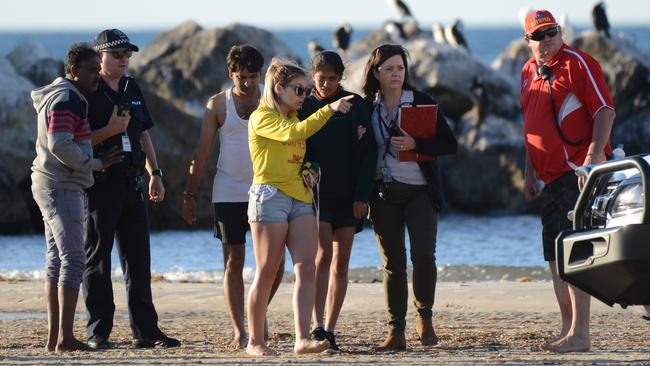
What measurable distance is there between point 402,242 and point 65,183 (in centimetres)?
187

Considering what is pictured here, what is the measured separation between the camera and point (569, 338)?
759 cm

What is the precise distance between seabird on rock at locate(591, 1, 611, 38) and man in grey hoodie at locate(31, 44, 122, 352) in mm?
25936

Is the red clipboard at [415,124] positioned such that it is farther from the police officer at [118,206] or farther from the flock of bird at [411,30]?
the flock of bird at [411,30]

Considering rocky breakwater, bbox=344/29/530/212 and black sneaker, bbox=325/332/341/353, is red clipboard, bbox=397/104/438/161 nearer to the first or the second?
black sneaker, bbox=325/332/341/353

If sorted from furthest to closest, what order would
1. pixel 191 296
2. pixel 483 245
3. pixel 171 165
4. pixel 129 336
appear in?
pixel 171 165 → pixel 483 245 → pixel 191 296 → pixel 129 336

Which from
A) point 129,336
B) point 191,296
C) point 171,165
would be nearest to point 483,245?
point 171,165

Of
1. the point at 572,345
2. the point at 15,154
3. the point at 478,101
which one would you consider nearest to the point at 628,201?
the point at 572,345

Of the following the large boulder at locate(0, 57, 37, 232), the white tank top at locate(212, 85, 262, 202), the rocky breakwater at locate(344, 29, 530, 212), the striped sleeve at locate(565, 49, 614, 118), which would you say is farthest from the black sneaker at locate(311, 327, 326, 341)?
the rocky breakwater at locate(344, 29, 530, 212)

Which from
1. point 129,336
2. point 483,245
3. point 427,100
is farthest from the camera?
point 483,245

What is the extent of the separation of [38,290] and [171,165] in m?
9.08

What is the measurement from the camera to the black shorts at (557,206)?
761cm

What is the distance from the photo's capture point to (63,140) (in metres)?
7.62

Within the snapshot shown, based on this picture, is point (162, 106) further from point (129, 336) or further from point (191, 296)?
point (129, 336)

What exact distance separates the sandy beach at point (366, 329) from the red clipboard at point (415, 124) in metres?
1.05
